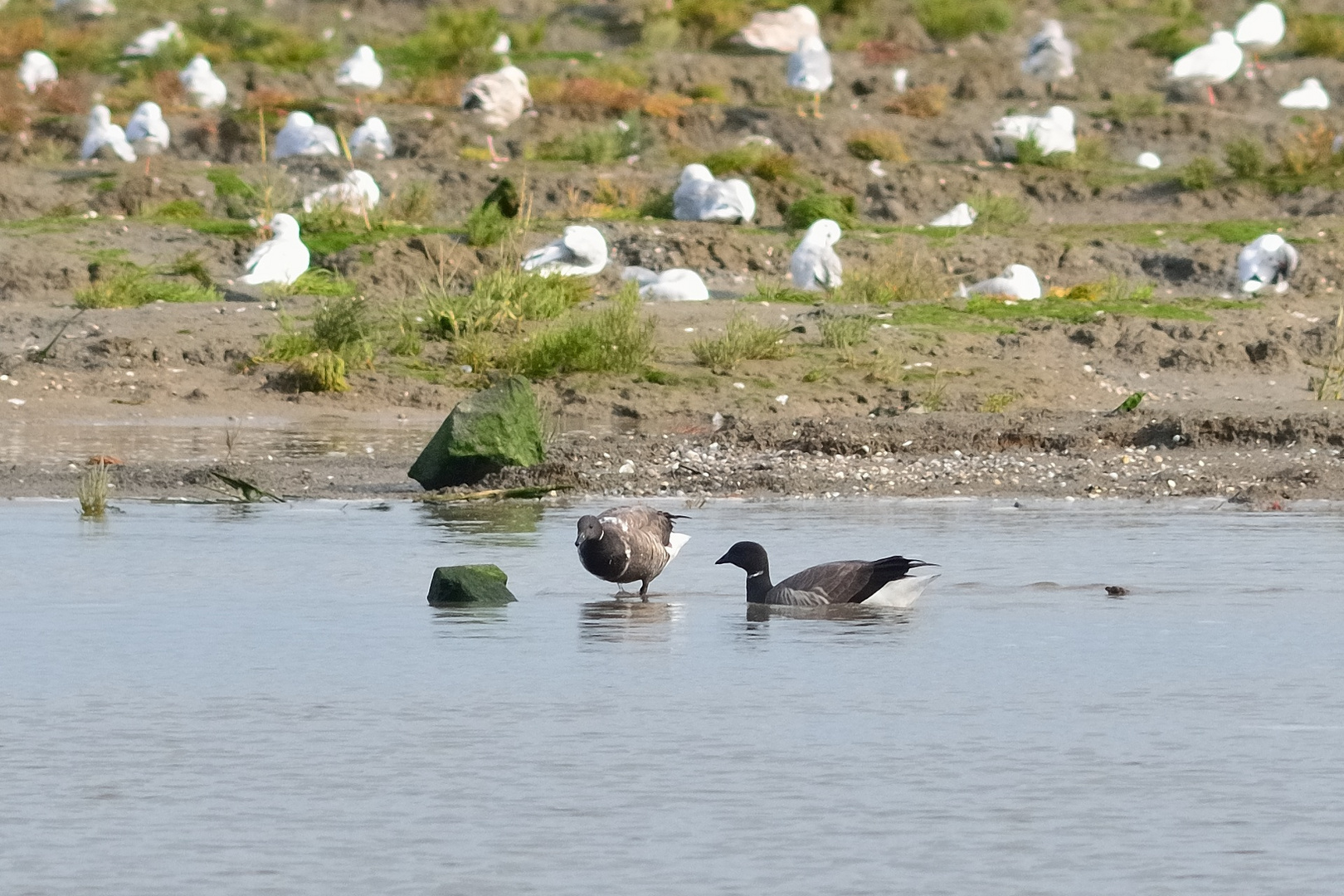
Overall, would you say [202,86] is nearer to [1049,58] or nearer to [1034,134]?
[1034,134]

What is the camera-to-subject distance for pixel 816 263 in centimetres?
2066

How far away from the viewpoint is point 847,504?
488 inches

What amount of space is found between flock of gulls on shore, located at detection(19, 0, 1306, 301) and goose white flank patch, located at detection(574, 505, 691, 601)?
10.5 m

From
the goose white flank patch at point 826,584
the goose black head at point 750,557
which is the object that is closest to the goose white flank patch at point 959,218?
the goose white flank patch at point 826,584

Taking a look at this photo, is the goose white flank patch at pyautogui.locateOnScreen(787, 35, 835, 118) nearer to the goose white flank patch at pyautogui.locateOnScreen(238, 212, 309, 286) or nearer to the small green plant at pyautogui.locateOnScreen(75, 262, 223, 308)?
the goose white flank patch at pyautogui.locateOnScreen(238, 212, 309, 286)

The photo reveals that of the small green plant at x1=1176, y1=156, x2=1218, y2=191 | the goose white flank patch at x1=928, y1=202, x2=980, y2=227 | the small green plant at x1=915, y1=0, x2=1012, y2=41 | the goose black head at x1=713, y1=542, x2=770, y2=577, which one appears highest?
the small green plant at x1=915, y1=0, x2=1012, y2=41

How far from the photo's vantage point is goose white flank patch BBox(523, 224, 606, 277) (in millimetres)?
20375

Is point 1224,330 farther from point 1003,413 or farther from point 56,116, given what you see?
point 56,116

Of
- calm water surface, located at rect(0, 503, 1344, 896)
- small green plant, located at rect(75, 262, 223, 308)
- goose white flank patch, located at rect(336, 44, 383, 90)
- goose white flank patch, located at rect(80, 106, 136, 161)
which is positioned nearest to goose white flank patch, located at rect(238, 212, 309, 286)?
small green plant, located at rect(75, 262, 223, 308)

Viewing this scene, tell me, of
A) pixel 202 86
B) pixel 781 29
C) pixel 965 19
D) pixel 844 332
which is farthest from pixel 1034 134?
pixel 844 332

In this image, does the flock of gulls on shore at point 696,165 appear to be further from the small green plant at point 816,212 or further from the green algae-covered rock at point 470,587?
the green algae-covered rock at point 470,587

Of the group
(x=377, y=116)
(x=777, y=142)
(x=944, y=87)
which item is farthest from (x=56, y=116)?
(x=944, y=87)

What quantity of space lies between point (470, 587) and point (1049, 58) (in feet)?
87.3

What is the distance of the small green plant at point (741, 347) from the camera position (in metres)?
17.6
